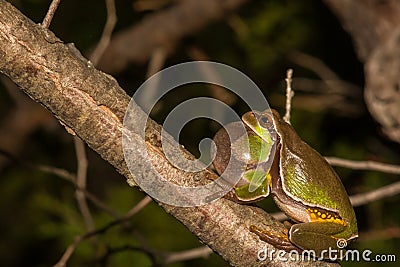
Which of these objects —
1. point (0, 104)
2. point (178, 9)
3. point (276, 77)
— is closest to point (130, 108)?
point (178, 9)

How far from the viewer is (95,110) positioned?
1.17 metres

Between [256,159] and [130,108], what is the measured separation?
13.0 inches

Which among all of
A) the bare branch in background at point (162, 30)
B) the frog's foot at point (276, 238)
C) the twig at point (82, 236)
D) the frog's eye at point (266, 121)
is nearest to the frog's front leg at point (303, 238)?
the frog's foot at point (276, 238)

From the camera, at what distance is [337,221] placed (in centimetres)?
139

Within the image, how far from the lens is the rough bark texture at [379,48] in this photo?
82.1 inches

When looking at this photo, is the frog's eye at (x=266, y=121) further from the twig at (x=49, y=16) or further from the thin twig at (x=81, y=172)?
the thin twig at (x=81, y=172)

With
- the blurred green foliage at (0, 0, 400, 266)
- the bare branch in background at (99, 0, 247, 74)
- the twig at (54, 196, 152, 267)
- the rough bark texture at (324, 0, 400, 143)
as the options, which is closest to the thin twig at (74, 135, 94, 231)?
the twig at (54, 196, 152, 267)

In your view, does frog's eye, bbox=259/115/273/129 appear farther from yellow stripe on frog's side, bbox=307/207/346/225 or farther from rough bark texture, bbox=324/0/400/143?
rough bark texture, bbox=324/0/400/143

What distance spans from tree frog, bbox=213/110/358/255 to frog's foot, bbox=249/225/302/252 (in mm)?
64

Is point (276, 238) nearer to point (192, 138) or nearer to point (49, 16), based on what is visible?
point (49, 16)

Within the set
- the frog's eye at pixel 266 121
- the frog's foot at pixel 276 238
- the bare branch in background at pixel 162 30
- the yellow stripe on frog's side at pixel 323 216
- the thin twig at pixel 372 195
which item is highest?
the bare branch in background at pixel 162 30

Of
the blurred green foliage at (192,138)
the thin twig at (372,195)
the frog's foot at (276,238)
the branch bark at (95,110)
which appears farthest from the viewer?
the blurred green foliage at (192,138)

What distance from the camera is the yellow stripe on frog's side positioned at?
1.39 metres

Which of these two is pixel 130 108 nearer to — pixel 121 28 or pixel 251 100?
pixel 251 100
